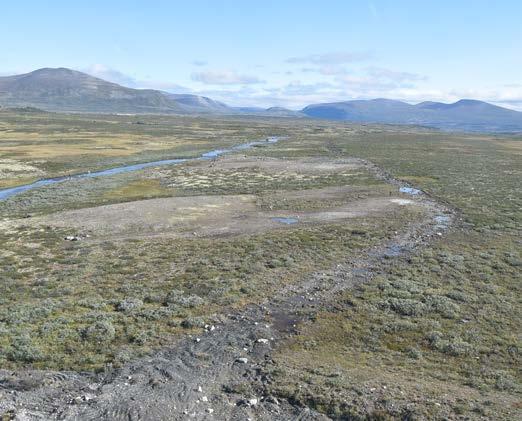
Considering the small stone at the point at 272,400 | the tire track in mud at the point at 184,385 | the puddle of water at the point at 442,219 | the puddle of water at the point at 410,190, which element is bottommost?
the puddle of water at the point at 410,190

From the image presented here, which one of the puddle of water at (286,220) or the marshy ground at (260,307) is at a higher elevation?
the marshy ground at (260,307)

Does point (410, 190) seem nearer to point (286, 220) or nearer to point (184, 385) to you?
point (286, 220)

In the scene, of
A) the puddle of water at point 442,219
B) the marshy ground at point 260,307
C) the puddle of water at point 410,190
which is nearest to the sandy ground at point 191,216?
the marshy ground at point 260,307

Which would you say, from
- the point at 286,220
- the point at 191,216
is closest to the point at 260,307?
the point at 286,220

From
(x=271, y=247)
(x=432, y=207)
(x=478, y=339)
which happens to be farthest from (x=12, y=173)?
(x=478, y=339)

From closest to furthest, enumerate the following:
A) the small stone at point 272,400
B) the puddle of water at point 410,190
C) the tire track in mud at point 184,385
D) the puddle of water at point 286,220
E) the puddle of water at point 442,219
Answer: the tire track in mud at point 184,385 → the small stone at point 272,400 → the puddle of water at point 286,220 → the puddle of water at point 442,219 → the puddle of water at point 410,190

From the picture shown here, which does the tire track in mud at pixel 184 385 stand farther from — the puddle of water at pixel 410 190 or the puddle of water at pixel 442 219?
the puddle of water at pixel 410 190

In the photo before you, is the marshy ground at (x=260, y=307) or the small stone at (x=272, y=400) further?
the marshy ground at (x=260, y=307)

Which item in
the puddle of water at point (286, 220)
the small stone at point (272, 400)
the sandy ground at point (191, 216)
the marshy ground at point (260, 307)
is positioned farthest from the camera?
the puddle of water at point (286, 220)
